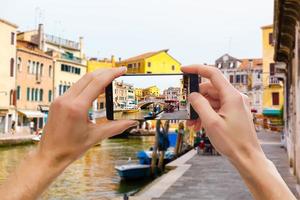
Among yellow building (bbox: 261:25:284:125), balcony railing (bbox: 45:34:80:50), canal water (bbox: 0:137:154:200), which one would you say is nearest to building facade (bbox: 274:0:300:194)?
canal water (bbox: 0:137:154:200)

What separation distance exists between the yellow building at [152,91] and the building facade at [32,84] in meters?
36.3

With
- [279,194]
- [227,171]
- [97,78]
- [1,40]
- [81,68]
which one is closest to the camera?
[279,194]

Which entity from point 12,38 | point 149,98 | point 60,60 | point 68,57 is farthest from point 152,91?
point 68,57

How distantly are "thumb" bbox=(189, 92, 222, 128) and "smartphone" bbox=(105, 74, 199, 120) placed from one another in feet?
0.48

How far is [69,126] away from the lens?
1153 mm

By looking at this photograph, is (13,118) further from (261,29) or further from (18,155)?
(261,29)

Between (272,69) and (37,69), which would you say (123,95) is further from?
(272,69)

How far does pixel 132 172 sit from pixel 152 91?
13385 mm

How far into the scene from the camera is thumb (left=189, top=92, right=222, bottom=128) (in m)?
1.15

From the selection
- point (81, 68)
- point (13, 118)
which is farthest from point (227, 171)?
point (81, 68)

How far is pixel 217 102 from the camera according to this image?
4.39ft

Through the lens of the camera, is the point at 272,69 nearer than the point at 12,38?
No

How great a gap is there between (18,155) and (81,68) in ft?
86.2

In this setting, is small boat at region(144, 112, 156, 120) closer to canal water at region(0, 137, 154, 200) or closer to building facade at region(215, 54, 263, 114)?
canal water at region(0, 137, 154, 200)
